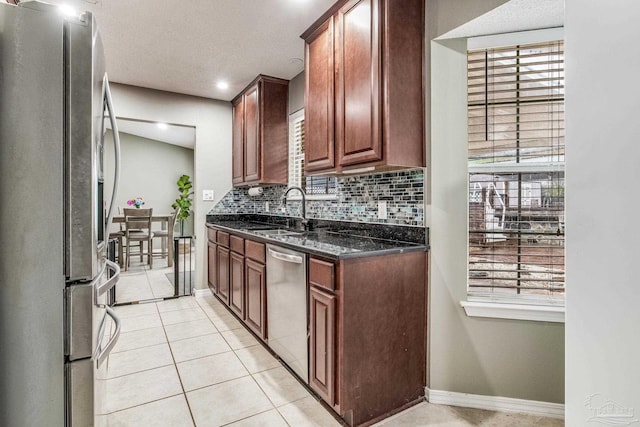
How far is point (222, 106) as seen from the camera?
4.12 m

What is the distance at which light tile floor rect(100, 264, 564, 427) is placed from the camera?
171cm

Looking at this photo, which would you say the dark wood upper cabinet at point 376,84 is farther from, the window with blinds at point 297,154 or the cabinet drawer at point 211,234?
the cabinet drawer at point 211,234

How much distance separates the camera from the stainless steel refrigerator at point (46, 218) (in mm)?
916

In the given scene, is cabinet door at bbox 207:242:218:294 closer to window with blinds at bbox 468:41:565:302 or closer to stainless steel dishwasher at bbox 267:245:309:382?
stainless steel dishwasher at bbox 267:245:309:382

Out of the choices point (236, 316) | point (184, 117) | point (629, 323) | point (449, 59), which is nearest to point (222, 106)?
point (184, 117)

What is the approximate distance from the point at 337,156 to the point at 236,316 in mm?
1948

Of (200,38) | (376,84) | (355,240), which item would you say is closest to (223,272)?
(355,240)

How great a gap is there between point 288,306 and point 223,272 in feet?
4.98

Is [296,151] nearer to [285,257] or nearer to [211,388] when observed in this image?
[285,257]

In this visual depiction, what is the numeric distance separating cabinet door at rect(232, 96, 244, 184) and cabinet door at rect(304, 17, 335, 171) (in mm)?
1598

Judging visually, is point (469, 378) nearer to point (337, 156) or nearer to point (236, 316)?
point (337, 156)

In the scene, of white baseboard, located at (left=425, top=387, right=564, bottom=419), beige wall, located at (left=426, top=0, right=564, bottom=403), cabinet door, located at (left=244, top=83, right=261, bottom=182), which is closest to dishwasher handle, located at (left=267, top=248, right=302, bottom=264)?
beige wall, located at (left=426, top=0, right=564, bottom=403)

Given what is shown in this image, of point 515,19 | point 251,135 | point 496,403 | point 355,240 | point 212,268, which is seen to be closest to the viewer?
point 515,19

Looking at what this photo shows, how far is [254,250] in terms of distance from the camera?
8.36 feet
